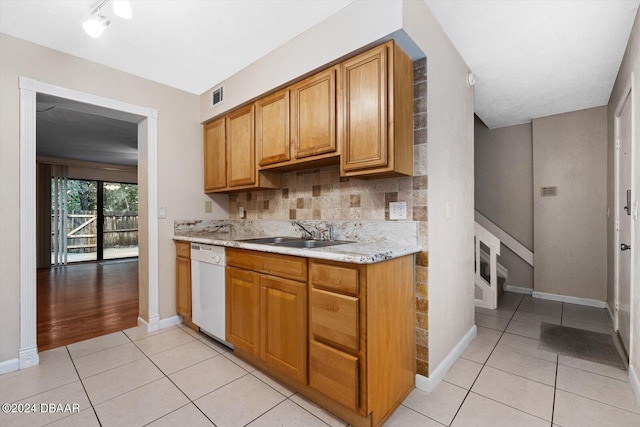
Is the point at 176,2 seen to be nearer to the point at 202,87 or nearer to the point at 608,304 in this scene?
the point at 202,87

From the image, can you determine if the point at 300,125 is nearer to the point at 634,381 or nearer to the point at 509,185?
the point at 634,381

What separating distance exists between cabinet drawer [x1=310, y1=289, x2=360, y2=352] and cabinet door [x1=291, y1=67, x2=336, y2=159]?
102 cm

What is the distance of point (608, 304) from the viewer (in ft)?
11.1

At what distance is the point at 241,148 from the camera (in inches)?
111

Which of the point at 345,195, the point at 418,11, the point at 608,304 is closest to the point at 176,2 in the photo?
the point at 418,11

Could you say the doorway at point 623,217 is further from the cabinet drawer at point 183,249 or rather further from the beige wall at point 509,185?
the cabinet drawer at point 183,249

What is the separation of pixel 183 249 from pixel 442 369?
2526 millimetres

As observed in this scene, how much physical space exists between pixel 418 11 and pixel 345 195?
131 cm

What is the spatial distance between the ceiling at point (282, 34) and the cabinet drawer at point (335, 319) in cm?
188

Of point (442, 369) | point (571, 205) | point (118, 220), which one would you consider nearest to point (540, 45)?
point (571, 205)

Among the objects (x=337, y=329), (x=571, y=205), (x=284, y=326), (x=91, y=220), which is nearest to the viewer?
(x=337, y=329)

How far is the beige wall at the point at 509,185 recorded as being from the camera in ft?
13.8

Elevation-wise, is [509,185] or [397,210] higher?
[509,185]

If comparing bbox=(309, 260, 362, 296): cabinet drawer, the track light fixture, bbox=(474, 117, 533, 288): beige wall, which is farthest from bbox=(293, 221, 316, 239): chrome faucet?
bbox=(474, 117, 533, 288): beige wall
